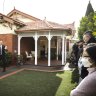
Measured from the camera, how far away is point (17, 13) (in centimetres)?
2384

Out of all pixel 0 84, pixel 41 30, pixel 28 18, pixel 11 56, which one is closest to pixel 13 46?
pixel 11 56

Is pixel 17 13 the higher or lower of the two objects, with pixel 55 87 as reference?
higher

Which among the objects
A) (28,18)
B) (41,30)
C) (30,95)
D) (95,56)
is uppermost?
(28,18)

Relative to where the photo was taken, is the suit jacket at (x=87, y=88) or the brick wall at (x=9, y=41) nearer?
the suit jacket at (x=87, y=88)

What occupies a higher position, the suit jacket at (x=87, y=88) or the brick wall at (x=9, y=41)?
the brick wall at (x=9, y=41)

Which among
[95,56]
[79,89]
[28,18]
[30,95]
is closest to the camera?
[79,89]

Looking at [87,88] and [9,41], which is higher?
[9,41]

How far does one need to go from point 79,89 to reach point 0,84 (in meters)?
8.46

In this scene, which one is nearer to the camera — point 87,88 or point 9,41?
point 87,88

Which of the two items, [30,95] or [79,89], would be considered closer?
[79,89]

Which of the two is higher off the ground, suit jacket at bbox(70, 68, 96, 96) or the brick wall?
the brick wall

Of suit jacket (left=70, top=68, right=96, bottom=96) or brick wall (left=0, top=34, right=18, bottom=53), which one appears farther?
brick wall (left=0, top=34, right=18, bottom=53)

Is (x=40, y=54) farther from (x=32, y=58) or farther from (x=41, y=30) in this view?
(x=41, y=30)

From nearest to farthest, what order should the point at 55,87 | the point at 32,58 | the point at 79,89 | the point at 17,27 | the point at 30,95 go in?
the point at 79,89 < the point at 30,95 < the point at 55,87 < the point at 17,27 < the point at 32,58
